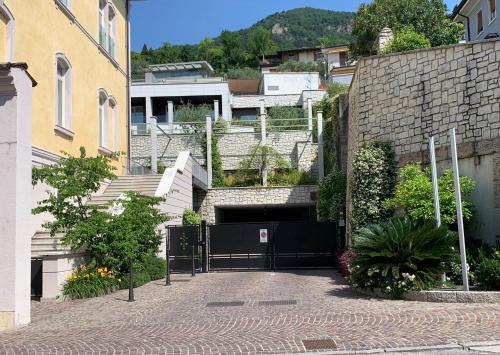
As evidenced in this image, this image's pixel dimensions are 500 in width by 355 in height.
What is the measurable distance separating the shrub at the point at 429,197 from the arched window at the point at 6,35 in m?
10.5

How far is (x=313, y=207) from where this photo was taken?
3403cm

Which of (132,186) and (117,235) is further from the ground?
(132,186)

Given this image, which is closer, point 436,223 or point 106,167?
point 436,223

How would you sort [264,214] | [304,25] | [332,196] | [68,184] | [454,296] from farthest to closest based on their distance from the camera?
[304,25], [264,214], [332,196], [68,184], [454,296]

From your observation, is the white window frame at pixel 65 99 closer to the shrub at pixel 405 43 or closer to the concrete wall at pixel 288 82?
the shrub at pixel 405 43

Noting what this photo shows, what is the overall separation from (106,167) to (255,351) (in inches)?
343

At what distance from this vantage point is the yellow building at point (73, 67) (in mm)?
15359

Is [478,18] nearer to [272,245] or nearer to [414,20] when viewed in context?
[414,20]

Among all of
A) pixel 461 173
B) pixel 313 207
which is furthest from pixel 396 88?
pixel 313 207

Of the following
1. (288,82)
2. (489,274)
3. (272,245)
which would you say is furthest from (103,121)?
(288,82)

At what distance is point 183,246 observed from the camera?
20.3 metres

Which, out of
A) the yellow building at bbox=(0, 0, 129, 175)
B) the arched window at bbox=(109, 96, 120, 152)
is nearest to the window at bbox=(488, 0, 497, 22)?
the yellow building at bbox=(0, 0, 129, 175)

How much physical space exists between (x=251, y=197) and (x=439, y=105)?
689 inches

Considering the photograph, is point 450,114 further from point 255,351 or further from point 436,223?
point 255,351
